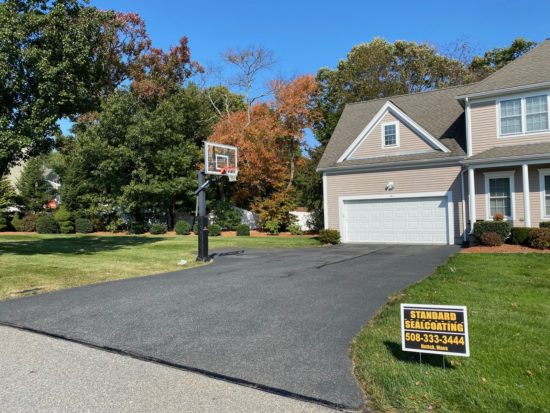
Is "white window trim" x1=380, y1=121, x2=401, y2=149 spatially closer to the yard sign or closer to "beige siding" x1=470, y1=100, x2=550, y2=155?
"beige siding" x1=470, y1=100, x2=550, y2=155

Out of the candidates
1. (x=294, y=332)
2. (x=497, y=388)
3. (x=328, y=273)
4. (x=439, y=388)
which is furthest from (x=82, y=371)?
(x=328, y=273)

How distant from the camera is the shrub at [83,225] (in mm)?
31292

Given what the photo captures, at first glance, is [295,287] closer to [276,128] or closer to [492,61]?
[276,128]

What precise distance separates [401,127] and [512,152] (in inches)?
199

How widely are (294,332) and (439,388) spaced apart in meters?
2.31

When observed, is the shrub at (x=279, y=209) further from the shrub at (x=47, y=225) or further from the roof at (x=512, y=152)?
the shrub at (x=47, y=225)

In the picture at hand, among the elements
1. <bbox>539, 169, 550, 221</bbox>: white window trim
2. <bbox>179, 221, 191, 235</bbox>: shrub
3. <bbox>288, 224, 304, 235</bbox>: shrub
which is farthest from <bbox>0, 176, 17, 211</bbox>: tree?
<bbox>539, 169, 550, 221</bbox>: white window trim

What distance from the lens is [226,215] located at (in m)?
29.8

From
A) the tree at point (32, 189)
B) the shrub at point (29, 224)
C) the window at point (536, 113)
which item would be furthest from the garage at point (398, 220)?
the tree at point (32, 189)

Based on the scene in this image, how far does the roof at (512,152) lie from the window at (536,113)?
712 mm

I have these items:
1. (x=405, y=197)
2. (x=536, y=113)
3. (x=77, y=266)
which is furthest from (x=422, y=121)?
(x=77, y=266)

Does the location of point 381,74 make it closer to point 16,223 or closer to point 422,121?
point 422,121

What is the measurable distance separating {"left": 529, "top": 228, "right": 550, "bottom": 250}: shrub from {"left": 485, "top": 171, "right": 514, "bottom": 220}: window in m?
2.35

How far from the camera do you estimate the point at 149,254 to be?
16109 millimetres
